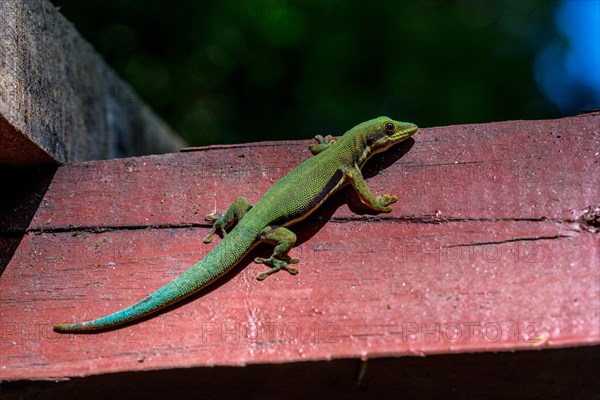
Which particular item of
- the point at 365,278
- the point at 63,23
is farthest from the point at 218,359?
the point at 63,23

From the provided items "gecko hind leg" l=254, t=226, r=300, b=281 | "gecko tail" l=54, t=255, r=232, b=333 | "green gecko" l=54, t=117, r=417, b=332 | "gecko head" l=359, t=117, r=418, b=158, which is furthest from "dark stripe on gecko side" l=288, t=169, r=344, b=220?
"gecko tail" l=54, t=255, r=232, b=333

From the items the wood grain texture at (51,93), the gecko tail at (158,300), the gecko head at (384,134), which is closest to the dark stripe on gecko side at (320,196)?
the gecko head at (384,134)

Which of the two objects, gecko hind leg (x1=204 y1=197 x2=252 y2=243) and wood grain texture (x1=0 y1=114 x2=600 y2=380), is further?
gecko hind leg (x1=204 y1=197 x2=252 y2=243)

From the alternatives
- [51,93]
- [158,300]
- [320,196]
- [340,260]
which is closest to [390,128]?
[320,196]

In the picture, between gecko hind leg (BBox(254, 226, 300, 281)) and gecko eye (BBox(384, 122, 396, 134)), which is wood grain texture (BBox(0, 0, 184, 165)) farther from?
gecko eye (BBox(384, 122, 396, 134))

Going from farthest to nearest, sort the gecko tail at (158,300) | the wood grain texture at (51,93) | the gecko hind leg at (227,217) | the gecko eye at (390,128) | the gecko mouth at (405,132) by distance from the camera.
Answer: the gecko eye at (390,128) < the gecko mouth at (405,132) < the gecko hind leg at (227,217) < the wood grain texture at (51,93) < the gecko tail at (158,300)

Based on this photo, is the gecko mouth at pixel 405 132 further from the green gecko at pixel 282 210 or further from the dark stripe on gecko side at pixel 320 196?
the dark stripe on gecko side at pixel 320 196
